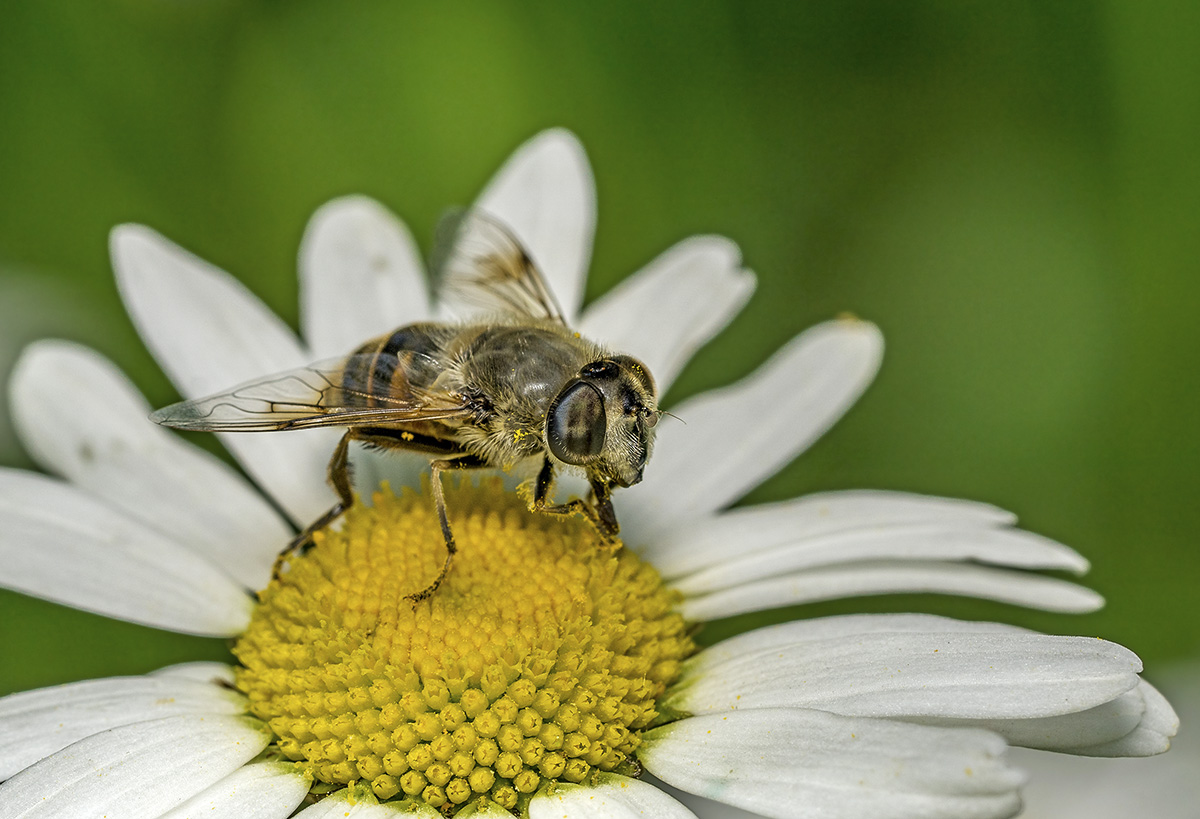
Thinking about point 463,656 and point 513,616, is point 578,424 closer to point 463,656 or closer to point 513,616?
point 513,616

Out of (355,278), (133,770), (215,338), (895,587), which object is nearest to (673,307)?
(355,278)

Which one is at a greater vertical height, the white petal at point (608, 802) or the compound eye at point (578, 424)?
the compound eye at point (578, 424)

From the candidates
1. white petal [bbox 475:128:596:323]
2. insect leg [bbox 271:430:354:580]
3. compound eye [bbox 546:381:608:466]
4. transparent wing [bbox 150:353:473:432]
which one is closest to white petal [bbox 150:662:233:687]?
insect leg [bbox 271:430:354:580]

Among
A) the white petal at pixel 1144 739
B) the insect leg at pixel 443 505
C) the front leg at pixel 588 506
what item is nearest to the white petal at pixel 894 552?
the front leg at pixel 588 506

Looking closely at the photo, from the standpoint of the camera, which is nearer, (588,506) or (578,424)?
(578,424)

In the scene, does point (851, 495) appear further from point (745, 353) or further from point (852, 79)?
point (852, 79)

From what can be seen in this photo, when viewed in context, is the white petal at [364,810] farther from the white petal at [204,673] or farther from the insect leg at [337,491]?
A: the insect leg at [337,491]
